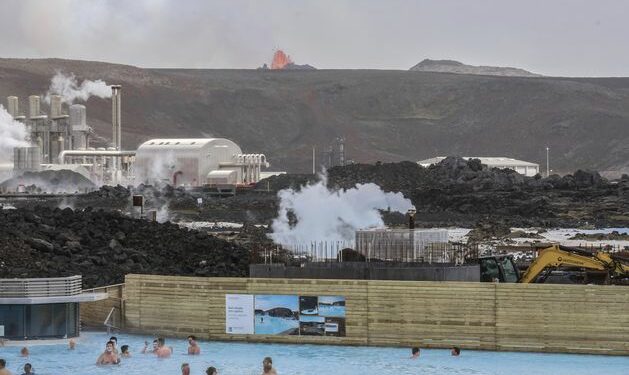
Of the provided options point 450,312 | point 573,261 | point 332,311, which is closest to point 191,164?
point 573,261

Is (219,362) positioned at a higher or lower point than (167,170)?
lower

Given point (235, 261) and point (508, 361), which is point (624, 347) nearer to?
point (508, 361)

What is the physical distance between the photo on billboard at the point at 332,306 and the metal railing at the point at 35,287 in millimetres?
6528

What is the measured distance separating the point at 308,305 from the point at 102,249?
14.7 meters

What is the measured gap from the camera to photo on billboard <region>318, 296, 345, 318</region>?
3384 centimetres

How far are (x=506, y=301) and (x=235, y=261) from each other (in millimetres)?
17323

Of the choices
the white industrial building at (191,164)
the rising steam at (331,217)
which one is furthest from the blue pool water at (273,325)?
the white industrial building at (191,164)

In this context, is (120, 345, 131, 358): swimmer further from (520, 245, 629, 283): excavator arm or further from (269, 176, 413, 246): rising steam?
(269, 176, 413, 246): rising steam

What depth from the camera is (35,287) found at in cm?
3422

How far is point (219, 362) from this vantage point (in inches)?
1271

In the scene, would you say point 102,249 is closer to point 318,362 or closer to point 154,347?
point 154,347

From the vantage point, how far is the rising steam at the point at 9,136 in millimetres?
140625

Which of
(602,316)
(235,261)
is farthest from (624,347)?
(235,261)

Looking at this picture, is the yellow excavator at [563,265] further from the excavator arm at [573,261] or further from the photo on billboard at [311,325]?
the photo on billboard at [311,325]
